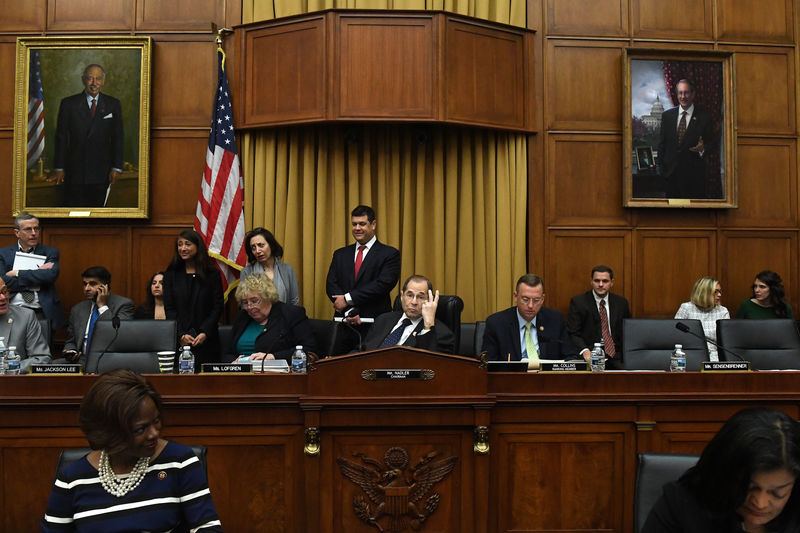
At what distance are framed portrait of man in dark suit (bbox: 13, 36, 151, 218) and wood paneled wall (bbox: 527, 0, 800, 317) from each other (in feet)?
10.7

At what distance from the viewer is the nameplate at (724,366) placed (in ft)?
12.2

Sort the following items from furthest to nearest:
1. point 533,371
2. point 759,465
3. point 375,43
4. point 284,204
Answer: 1. point 284,204
2. point 375,43
3. point 533,371
4. point 759,465

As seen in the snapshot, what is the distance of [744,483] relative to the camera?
4.67 ft

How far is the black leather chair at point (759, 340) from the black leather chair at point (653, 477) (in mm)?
2693

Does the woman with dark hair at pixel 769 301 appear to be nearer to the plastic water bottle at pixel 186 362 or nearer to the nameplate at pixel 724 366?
the nameplate at pixel 724 366

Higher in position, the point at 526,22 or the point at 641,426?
the point at 526,22

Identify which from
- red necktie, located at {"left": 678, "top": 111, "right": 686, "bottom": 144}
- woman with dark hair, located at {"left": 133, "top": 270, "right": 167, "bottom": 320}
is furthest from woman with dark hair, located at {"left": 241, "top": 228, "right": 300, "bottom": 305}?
red necktie, located at {"left": 678, "top": 111, "right": 686, "bottom": 144}

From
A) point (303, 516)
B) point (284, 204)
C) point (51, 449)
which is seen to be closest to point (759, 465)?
point (303, 516)

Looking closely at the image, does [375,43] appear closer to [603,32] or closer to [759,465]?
[603,32]

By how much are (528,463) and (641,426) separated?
0.57m

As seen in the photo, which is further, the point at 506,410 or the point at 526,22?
the point at 526,22

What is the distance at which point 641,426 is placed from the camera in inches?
140

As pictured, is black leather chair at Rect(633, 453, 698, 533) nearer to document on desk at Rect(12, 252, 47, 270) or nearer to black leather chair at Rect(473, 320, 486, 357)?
black leather chair at Rect(473, 320, 486, 357)

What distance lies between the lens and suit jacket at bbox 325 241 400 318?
526 cm
